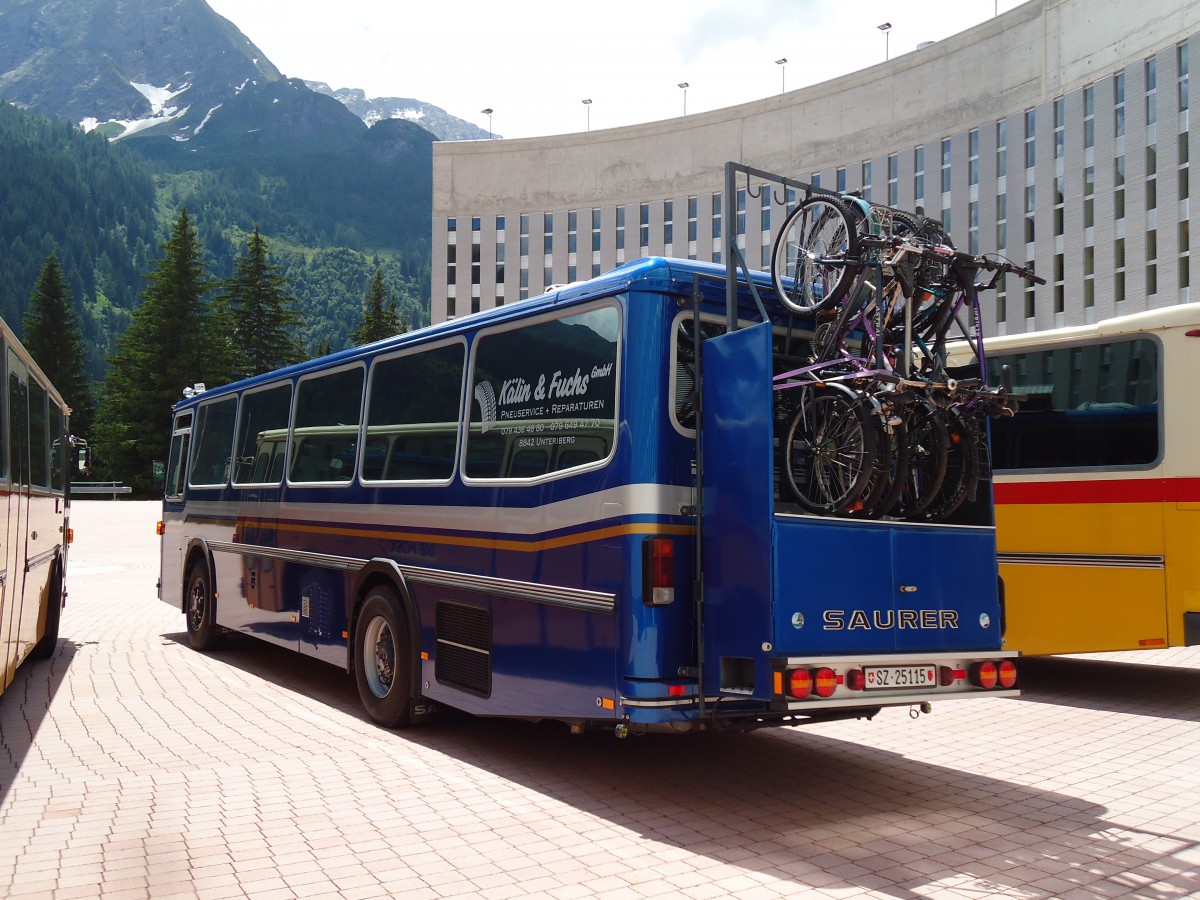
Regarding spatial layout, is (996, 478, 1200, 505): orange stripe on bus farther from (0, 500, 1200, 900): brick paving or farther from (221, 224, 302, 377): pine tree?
(221, 224, 302, 377): pine tree

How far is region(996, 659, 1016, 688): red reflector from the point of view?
6.47 metres

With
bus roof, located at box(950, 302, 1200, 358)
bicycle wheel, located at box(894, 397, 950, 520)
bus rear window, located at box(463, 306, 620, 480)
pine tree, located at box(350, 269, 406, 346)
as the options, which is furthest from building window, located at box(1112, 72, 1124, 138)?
bus rear window, located at box(463, 306, 620, 480)

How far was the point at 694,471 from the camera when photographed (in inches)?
240

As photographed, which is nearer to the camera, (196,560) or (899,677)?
(899,677)

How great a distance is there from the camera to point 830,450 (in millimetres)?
6199

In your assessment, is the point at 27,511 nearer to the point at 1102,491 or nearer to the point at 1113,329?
the point at 1102,491

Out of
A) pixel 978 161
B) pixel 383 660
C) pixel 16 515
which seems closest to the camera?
pixel 16 515

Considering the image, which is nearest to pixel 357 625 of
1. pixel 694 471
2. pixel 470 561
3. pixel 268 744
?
pixel 268 744

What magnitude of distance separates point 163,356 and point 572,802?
6801 cm

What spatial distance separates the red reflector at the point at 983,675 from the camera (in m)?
6.40

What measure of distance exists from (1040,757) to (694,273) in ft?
13.8

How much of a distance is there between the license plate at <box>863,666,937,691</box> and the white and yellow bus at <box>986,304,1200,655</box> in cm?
365

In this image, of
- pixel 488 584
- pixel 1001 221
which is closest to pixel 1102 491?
pixel 488 584

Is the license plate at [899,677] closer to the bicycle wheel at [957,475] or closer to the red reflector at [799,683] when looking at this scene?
the red reflector at [799,683]
